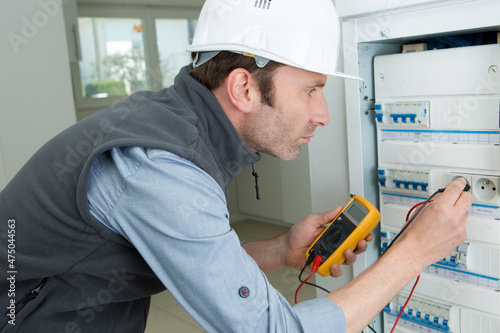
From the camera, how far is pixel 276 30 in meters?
1.05

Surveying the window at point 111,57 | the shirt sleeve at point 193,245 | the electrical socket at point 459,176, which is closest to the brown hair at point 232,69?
the shirt sleeve at point 193,245

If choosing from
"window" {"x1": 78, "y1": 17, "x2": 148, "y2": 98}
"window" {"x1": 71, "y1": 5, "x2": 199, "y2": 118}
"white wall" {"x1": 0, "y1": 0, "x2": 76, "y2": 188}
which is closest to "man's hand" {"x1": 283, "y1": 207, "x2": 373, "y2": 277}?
"white wall" {"x1": 0, "y1": 0, "x2": 76, "y2": 188}

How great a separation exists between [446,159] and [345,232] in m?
0.31

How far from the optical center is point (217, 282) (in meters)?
0.86

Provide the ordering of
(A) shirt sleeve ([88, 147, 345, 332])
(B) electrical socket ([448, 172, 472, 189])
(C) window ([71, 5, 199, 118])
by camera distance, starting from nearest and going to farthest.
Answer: (A) shirt sleeve ([88, 147, 345, 332]), (B) electrical socket ([448, 172, 472, 189]), (C) window ([71, 5, 199, 118])

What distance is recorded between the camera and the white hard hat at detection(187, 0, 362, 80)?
1.05 m

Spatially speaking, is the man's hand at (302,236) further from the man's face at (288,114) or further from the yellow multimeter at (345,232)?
the man's face at (288,114)

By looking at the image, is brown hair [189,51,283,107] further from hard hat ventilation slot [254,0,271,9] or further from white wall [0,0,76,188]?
white wall [0,0,76,188]

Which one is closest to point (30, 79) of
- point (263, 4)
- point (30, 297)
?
point (30, 297)

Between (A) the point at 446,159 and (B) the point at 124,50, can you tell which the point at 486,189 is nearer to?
(A) the point at 446,159

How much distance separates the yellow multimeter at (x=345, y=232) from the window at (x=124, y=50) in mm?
3857

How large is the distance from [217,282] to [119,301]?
0.39 metres

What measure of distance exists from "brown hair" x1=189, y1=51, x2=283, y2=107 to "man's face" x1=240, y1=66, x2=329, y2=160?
A: 0.05ft

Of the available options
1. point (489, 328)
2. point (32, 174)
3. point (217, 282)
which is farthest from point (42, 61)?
point (489, 328)
